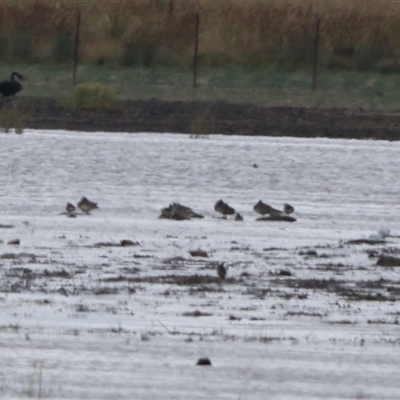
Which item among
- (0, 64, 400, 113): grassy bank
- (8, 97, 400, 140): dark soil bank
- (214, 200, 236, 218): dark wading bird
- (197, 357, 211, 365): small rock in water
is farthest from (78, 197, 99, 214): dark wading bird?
(0, 64, 400, 113): grassy bank

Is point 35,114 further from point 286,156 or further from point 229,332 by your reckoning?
point 229,332

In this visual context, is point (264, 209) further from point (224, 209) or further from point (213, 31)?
point (213, 31)

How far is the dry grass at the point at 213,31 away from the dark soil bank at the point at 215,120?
7611 millimetres

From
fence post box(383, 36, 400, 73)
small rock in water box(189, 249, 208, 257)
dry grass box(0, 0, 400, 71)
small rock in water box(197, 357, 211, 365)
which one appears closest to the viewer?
small rock in water box(197, 357, 211, 365)

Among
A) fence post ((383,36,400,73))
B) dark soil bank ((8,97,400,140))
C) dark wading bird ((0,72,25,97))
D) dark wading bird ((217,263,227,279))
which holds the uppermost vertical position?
fence post ((383,36,400,73))

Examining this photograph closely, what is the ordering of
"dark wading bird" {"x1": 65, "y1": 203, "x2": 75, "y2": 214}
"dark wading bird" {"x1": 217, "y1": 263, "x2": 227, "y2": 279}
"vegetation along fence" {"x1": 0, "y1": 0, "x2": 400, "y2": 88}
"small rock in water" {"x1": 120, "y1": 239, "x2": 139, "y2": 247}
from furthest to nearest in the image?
"vegetation along fence" {"x1": 0, "y1": 0, "x2": 400, "y2": 88}
"dark wading bird" {"x1": 65, "y1": 203, "x2": 75, "y2": 214}
"small rock in water" {"x1": 120, "y1": 239, "x2": 139, "y2": 247}
"dark wading bird" {"x1": 217, "y1": 263, "x2": 227, "y2": 279}

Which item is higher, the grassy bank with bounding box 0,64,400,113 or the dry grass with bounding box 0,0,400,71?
the dry grass with bounding box 0,0,400,71

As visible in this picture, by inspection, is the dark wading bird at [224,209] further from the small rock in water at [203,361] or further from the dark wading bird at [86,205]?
the small rock in water at [203,361]

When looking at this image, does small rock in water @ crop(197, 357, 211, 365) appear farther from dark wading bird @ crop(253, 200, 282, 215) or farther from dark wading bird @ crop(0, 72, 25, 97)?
dark wading bird @ crop(0, 72, 25, 97)

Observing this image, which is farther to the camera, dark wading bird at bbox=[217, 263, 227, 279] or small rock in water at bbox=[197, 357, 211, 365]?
dark wading bird at bbox=[217, 263, 227, 279]

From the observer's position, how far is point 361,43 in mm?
32469

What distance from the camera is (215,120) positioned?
837 inches

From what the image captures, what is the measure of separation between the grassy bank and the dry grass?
1.32 meters

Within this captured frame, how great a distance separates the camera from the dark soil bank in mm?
19938
